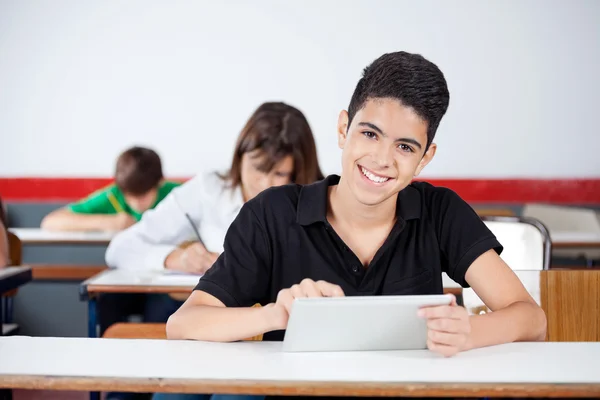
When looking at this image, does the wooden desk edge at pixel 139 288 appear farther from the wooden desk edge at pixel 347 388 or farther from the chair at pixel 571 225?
the chair at pixel 571 225

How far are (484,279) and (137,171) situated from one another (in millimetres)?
2435

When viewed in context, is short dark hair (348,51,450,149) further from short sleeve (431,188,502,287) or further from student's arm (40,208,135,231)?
student's arm (40,208,135,231)

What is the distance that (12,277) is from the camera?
2082 millimetres

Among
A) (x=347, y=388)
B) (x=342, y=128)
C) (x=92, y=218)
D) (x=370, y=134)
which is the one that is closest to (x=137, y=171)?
(x=92, y=218)

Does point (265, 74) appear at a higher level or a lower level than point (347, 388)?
higher

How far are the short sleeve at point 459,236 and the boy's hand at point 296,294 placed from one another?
39 centimetres

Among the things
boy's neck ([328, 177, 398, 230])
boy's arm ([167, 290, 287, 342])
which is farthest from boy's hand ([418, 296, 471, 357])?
boy's neck ([328, 177, 398, 230])

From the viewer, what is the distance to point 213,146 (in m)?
4.68

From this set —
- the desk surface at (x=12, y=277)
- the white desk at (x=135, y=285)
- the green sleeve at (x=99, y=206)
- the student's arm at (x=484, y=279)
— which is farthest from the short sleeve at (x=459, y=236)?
the green sleeve at (x=99, y=206)

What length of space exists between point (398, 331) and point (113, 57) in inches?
159

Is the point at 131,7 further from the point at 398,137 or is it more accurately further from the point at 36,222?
the point at 398,137

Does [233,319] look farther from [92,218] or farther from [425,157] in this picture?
[92,218]

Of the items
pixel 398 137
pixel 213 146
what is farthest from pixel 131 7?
pixel 398 137

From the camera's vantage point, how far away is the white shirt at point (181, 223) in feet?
8.07
